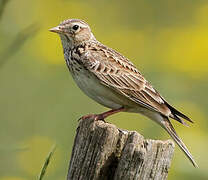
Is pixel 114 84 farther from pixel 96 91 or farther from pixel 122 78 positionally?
pixel 96 91

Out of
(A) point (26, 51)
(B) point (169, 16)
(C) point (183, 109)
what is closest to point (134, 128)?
(C) point (183, 109)

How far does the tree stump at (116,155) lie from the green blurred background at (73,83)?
2251 mm

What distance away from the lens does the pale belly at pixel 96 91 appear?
6.93 metres

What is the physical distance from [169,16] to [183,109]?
3.71m

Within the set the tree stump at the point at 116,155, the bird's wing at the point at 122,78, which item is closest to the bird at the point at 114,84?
the bird's wing at the point at 122,78

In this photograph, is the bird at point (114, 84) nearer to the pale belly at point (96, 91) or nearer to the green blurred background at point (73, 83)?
the pale belly at point (96, 91)

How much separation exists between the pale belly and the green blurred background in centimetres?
70

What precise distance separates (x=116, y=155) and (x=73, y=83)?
5606 mm

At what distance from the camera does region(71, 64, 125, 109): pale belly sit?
693cm

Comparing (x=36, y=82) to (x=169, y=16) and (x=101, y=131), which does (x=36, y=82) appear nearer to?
(x=169, y=16)

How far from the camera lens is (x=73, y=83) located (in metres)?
10.7

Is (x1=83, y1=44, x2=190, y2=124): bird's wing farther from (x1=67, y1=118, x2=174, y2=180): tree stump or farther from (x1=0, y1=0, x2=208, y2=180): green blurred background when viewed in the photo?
(x1=67, y1=118, x2=174, y2=180): tree stump

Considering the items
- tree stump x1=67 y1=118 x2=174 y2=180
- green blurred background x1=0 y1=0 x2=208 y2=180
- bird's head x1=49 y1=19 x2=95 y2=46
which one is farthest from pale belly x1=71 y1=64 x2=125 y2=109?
tree stump x1=67 y1=118 x2=174 y2=180

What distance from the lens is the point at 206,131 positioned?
9.82 m
